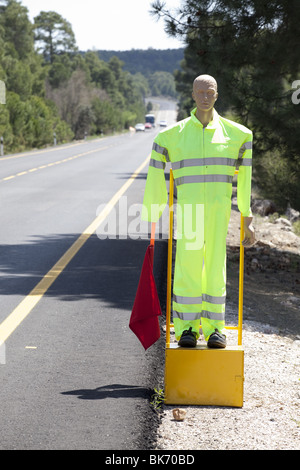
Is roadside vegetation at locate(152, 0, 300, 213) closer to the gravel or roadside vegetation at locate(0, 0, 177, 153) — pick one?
the gravel

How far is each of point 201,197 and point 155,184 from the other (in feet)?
1.01

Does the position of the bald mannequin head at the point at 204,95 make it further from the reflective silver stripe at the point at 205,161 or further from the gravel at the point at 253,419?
the gravel at the point at 253,419

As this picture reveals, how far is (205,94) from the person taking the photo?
4.88 meters

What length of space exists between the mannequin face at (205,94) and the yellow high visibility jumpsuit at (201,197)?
2.6 inches

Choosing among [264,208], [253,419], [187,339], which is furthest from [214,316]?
[264,208]

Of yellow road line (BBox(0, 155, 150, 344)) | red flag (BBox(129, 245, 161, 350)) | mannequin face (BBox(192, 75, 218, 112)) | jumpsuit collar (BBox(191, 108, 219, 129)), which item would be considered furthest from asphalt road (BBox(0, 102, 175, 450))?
mannequin face (BBox(192, 75, 218, 112))

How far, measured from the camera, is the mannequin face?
15.9 ft

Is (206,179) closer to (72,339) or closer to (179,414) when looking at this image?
(179,414)

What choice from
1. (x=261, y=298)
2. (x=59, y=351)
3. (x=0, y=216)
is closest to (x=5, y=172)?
(x=0, y=216)

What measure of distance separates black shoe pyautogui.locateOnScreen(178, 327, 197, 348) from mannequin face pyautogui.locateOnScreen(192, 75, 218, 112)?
1362 millimetres

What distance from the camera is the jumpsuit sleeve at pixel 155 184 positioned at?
492 centimetres

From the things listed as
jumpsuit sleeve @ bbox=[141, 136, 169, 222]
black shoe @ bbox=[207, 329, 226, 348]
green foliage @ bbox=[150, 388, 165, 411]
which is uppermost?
jumpsuit sleeve @ bbox=[141, 136, 169, 222]

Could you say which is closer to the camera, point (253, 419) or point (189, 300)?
point (253, 419)
